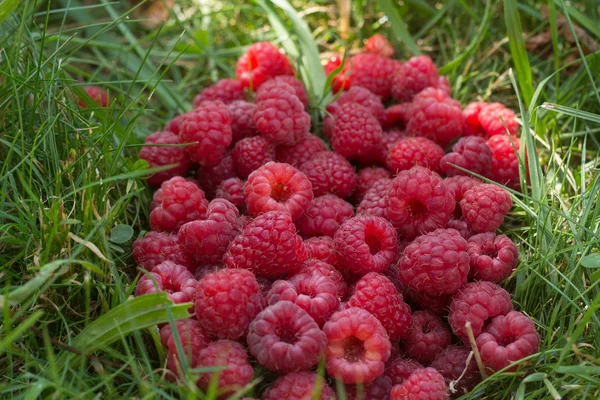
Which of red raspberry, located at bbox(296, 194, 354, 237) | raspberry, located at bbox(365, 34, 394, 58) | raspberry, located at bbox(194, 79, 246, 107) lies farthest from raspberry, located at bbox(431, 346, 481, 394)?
raspberry, located at bbox(365, 34, 394, 58)

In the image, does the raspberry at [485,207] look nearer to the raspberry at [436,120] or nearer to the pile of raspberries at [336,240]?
the pile of raspberries at [336,240]

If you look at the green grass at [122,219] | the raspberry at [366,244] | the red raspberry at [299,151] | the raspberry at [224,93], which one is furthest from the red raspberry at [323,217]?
the raspberry at [224,93]

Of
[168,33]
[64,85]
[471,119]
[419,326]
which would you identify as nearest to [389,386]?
[419,326]

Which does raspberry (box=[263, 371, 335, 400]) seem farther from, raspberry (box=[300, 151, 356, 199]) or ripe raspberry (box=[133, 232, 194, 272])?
raspberry (box=[300, 151, 356, 199])

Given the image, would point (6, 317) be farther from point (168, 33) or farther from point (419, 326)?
point (168, 33)

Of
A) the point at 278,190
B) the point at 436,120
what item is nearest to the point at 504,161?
the point at 436,120
